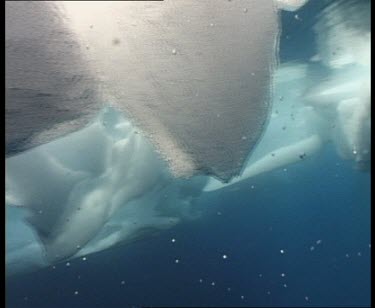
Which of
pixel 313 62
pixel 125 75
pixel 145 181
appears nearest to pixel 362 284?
pixel 313 62

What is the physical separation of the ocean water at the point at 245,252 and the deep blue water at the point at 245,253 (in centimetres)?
3

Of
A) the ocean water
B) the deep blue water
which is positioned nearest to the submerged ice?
the ocean water

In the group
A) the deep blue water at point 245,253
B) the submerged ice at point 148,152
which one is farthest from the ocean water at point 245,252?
the submerged ice at point 148,152

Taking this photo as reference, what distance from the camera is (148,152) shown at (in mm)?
5117

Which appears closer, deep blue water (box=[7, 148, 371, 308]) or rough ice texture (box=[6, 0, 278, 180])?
rough ice texture (box=[6, 0, 278, 180])

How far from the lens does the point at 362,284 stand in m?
12.7

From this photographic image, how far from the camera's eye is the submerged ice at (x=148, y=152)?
15.2 ft

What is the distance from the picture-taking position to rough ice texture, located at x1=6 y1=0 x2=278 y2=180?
12.3ft

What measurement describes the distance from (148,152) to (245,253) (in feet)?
19.8

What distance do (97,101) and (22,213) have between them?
1996 mm

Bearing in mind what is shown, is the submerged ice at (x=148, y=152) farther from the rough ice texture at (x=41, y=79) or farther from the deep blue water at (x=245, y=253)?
the deep blue water at (x=245, y=253)

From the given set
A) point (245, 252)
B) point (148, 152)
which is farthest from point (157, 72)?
point (245, 252)

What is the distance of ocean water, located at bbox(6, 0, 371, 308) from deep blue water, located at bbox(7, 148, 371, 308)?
3 cm

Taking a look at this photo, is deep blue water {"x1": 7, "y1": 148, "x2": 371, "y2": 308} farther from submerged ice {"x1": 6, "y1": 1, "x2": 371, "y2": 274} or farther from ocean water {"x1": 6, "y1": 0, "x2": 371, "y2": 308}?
submerged ice {"x1": 6, "y1": 1, "x2": 371, "y2": 274}
